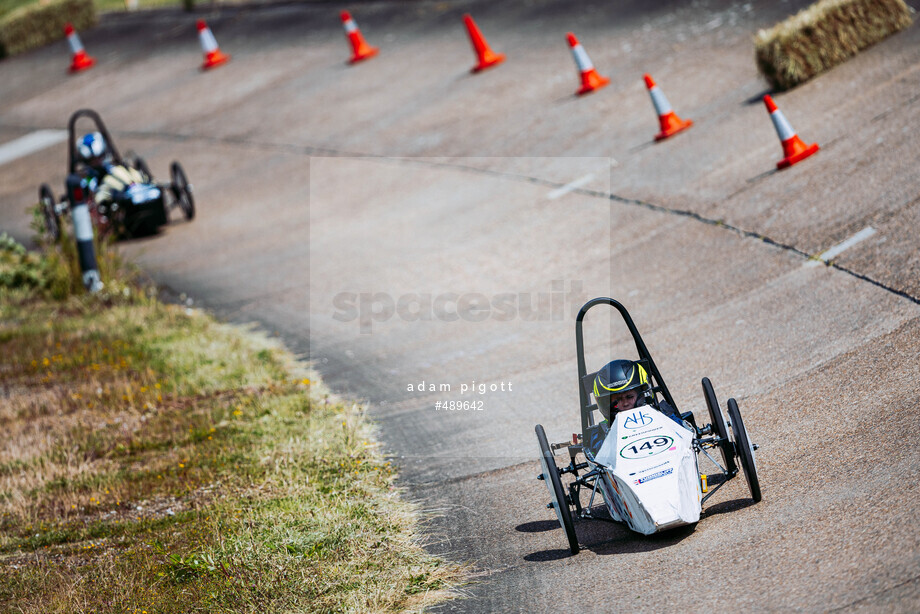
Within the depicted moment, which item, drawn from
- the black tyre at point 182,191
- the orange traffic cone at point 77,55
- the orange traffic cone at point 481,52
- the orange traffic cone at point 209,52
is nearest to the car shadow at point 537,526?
the black tyre at point 182,191

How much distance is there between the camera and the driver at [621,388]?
6051mm

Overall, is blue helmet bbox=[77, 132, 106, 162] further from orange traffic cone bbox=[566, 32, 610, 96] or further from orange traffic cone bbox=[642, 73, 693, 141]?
orange traffic cone bbox=[642, 73, 693, 141]

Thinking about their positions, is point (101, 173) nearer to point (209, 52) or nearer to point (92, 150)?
point (92, 150)

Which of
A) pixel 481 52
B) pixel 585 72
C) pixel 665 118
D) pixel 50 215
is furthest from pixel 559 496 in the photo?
pixel 481 52

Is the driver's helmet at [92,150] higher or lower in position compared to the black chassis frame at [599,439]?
higher

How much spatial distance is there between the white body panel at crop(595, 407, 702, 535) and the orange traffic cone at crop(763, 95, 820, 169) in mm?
6288

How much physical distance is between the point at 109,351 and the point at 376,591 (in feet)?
20.6

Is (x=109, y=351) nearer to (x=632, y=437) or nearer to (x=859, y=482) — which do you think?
(x=632, y=437)

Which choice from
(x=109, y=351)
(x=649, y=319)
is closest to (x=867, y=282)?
(x=649, y=319)

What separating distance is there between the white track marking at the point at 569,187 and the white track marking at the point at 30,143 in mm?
12658

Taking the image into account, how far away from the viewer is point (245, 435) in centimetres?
844

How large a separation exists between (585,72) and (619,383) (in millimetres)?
10355

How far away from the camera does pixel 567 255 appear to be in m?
11.4

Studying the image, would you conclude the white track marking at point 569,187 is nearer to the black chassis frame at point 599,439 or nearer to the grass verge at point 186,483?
the grass verge at point 186,483
